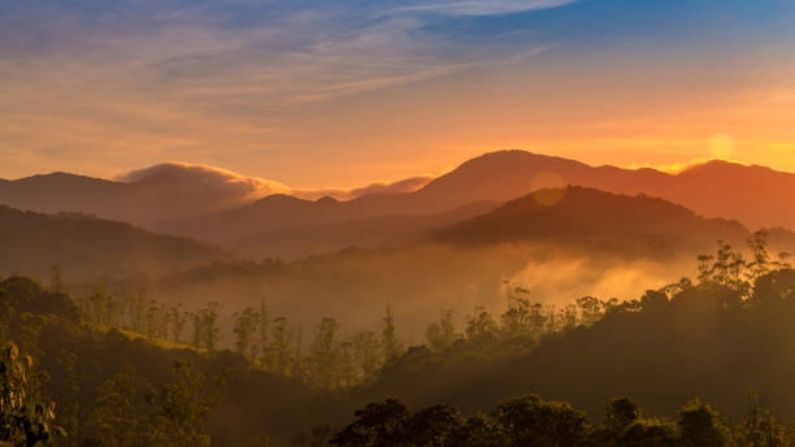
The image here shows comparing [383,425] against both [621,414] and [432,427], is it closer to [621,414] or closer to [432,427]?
[432,427]

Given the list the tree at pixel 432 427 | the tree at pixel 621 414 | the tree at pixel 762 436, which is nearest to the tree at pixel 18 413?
→ the tree at pixel 432 427

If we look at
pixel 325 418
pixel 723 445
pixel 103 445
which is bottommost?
pixel 325 418

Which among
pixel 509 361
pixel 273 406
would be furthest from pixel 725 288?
pixel 273 406

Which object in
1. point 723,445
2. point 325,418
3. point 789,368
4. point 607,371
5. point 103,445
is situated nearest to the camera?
point 723,445

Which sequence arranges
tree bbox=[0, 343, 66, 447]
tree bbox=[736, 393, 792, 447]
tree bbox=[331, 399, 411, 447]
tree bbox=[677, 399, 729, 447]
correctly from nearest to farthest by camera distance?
1. tree bbox=[0, 343, 66, 447]
2. tree bbox=[677, 399, 729, 447]
3. tree bbox=[331, 399, 411, 447]
4. tree bbox=[736, 393, 792, 447]

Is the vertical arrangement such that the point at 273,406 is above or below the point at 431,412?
below

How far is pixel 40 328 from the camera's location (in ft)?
592

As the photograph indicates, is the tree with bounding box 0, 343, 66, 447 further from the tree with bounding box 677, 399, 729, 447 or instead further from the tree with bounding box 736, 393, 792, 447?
the tree with bounding box 736, 393, 792, 447

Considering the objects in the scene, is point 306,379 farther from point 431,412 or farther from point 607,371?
point 431,412

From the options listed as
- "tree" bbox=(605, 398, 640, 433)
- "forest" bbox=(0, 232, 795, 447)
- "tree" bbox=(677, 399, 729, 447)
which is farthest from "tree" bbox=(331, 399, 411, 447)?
"forest" bbox=(0, 232, 795, 447)

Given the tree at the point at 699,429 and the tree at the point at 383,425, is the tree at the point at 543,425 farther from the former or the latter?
the tree at the point at 383,425

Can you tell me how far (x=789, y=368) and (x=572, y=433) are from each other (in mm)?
98157

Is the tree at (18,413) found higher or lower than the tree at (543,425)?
higher

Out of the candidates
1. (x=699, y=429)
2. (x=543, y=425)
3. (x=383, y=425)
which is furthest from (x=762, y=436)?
(x=383, y=425)
